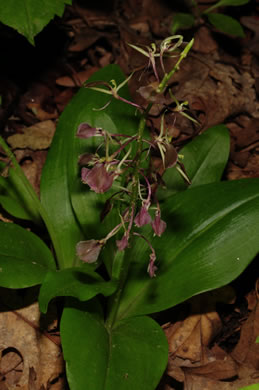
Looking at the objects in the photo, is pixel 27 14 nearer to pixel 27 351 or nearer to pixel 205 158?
pixel 205 158

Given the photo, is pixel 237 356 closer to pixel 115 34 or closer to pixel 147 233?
pixel 147 233

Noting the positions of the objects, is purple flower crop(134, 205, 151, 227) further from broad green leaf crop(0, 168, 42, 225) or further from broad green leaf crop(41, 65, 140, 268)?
broad green leaf crop(0, 168, 42, 225)

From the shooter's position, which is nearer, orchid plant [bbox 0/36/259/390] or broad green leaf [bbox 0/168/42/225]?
orchid plant [bbox 0/36/259/390]

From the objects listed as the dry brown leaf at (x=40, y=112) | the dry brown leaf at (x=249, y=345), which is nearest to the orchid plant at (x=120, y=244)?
the dry brown leaf at (x=249, y=345)

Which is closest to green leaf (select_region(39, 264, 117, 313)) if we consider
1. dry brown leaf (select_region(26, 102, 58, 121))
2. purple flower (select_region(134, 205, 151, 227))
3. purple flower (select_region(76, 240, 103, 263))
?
purple flower (select_region(76, 240, 103, 263))

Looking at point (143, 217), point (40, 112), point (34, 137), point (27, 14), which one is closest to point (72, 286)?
point (143, 217)

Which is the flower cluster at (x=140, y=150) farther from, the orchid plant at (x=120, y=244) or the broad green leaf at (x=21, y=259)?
the broad green leaf at (x=21, y=259)

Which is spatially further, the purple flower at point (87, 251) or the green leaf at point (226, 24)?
the green leaf at point (226, 24)
